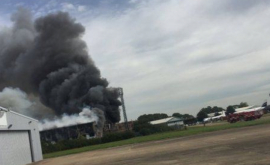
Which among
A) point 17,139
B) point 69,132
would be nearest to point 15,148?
point 17,139

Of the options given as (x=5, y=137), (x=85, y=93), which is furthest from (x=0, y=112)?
(x=85, y=93)

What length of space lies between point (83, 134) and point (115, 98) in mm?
14916

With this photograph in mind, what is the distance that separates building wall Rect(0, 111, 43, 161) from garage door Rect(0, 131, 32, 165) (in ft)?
1.66

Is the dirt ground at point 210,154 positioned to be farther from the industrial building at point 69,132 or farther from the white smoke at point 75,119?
the white smoke at point 75,119

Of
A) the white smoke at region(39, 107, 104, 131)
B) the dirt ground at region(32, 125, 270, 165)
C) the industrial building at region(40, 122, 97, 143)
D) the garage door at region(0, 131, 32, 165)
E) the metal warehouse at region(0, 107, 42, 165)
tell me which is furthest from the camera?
the white smoke at region(39, 107, 104, 131)

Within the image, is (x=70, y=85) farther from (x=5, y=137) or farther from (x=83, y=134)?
A: (x=5, y=137)

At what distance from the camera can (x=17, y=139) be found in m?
31.2

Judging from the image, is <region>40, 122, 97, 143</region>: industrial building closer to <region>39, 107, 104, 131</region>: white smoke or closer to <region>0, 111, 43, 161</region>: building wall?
<region>39, 107, 104, 131</region>: white smoke

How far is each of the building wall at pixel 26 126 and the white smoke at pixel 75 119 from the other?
131ft

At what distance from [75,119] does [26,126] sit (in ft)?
153

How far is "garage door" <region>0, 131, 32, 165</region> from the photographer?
88.1ft

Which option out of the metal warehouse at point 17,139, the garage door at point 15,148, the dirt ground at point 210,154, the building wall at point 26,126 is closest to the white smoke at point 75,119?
the building wall at point 26,126

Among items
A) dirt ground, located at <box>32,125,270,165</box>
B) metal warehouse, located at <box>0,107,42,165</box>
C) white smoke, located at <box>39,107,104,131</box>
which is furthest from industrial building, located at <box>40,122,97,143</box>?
dirt ground, located at <box>32,125,270,165</box>

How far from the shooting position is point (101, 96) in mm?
81625
